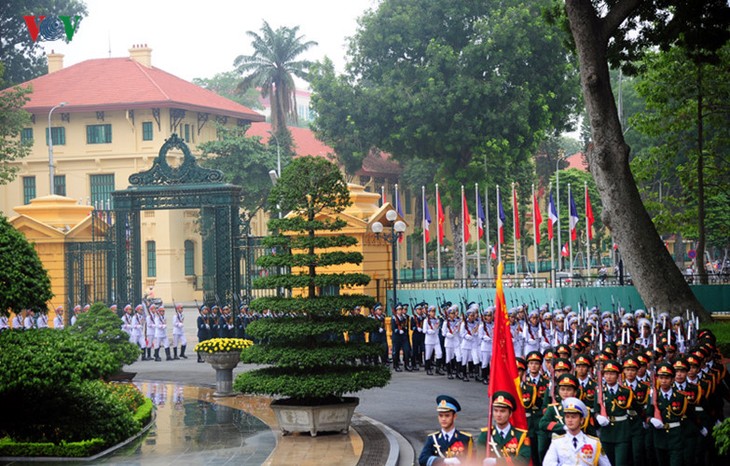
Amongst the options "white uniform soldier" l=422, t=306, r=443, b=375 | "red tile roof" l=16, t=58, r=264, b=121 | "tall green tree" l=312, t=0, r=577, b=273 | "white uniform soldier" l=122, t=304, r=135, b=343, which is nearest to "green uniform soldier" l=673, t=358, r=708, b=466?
"white uniform soldier" l=422, t=306, r=443, b=375

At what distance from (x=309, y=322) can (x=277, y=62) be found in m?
48.6

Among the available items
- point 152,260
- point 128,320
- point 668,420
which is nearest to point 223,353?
point 128,320

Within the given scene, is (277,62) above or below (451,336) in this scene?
above

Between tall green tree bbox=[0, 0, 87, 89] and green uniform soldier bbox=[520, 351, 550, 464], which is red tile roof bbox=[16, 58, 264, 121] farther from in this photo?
green uniform soldier bbox=[520, 351, 550, 464]

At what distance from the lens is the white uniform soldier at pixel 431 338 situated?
955 inches

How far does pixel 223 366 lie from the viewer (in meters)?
20.8

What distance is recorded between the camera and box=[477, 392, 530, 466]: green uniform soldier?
29.7 ft

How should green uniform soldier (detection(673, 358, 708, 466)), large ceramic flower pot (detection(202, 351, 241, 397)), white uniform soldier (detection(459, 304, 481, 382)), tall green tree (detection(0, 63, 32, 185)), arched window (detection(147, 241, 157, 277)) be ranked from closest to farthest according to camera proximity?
green uniform soldier (detection(673, 358, 708, 466)), large ceramic flower pot (detection(202, 351, 241, 397)), white uniform soldier (detection(459, 304, 481, 382)), tall green tree (detection(0, 63, 32, 185)), arched window (detection(147, 241, 157, 277))

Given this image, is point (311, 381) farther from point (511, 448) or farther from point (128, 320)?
point (128, 320)

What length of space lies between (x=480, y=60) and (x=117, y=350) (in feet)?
96.7

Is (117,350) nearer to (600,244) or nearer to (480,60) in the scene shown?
(480,60)

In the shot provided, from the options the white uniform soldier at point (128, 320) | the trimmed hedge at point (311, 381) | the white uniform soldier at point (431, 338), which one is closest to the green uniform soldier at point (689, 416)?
the trimmed hedge at point (311, 381)

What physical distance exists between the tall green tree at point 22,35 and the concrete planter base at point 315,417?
158 feet

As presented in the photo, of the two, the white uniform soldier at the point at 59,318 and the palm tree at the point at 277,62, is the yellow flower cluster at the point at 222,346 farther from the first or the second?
the palm tree at the point at 277,62
